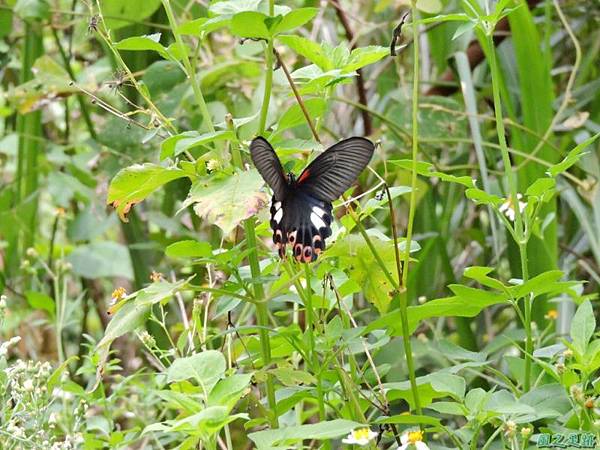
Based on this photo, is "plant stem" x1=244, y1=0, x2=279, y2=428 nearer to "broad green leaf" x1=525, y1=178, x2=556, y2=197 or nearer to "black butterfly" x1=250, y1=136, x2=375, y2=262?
"black butterfly" x1=250, y1=136, x2=375, y2=262

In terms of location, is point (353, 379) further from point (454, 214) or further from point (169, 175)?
point (454, 214)

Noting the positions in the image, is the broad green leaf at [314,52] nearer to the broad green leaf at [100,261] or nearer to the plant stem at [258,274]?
the plant stem at [258,274]

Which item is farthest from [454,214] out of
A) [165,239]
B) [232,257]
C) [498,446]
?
[232,257]

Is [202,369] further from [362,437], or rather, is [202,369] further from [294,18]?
[294,18]

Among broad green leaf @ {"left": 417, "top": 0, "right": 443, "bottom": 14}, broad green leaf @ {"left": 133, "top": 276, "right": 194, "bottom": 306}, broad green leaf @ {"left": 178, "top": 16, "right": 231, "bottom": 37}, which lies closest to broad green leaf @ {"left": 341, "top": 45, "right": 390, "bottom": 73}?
broad green leaf @ {"left": 178, "top": 16, "right": 231, "bottom": 37}

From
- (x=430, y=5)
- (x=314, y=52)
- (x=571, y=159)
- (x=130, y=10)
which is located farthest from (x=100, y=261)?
(x=571, y=159)

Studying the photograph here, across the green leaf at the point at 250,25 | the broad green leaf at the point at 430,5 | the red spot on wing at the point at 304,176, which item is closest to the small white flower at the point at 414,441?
the red spot on wing at the point at 304,176
